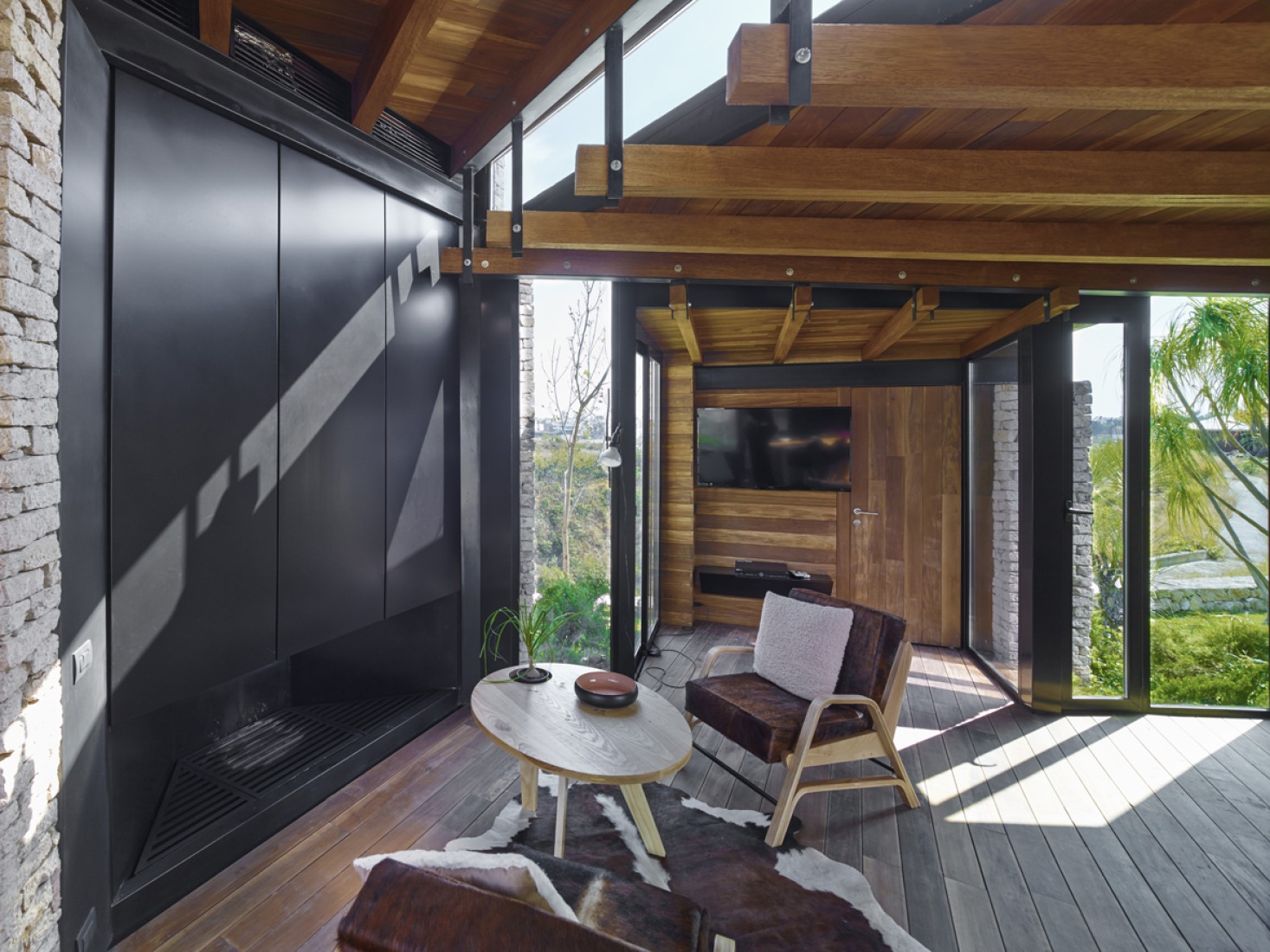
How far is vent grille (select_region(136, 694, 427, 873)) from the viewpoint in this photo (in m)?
2.17

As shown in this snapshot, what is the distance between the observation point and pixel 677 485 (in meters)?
5.34

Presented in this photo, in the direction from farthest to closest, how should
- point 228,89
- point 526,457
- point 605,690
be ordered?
point 526,457 → point 605,690 → point 228,89

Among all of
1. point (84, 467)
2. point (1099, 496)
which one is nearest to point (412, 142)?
point (84, 467)

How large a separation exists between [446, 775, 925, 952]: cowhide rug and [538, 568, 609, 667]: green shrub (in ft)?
9.20

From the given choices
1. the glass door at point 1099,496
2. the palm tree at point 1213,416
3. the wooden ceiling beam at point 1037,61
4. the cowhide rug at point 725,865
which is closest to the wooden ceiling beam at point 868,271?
the glass door at point 1099,496

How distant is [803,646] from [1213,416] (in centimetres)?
338

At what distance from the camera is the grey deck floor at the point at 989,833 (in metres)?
1.93

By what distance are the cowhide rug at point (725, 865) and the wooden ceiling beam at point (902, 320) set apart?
8.89ft

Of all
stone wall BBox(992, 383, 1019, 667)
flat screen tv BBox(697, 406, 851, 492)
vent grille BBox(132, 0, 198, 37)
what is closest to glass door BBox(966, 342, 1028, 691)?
stone wall BBox(992, 383, 1019, 667)

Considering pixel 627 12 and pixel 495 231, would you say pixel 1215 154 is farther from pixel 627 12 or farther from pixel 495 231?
pixel 495 231

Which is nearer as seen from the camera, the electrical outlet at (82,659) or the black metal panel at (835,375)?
the electrical outlet at (82,659)

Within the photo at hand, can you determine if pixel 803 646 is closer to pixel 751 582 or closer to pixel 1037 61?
pixel 1037 61

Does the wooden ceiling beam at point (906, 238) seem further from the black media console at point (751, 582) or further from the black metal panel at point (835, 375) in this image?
the black media console at point (751, 582)

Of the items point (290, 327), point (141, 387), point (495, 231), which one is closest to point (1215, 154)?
point (495, 231)
